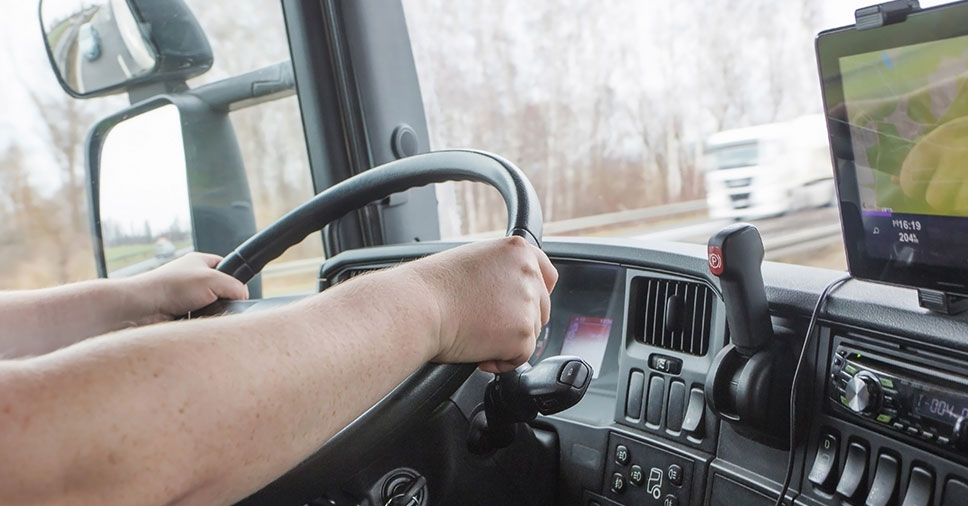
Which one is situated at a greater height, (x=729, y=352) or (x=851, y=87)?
(x=851, y=87)

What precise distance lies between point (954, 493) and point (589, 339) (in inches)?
32.2

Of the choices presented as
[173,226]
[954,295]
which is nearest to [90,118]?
[173,226]

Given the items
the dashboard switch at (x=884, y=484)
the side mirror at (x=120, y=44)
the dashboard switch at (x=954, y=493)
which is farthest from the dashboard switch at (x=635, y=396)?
the side mirror at (x=120, y=44)

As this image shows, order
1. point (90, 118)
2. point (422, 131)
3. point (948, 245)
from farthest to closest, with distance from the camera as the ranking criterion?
point (422, 131) → point (90, 118) → point (948, 245)

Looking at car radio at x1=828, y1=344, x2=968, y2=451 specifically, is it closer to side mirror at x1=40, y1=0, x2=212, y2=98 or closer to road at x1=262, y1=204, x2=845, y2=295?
road at x1=262, y1=204, x2=845, y2=295

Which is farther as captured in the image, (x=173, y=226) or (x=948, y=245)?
(x=173, y=226)

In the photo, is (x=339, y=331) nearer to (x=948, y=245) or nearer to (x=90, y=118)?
(x=948, y=245)

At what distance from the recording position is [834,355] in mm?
1246

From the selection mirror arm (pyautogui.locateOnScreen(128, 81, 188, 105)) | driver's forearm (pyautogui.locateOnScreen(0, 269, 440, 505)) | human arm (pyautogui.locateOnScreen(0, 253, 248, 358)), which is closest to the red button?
driver's forearm (pyautogui.locateOnScreen(0, 269, 440, 505))

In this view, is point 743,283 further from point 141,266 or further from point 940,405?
point 141,266

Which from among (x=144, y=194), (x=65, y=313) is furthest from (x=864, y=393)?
(x=144, y=194)

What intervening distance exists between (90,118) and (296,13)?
590 millimetres

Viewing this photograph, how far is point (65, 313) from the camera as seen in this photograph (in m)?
1.31

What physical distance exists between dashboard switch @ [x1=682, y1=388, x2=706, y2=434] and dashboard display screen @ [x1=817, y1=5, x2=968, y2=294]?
0.37m
